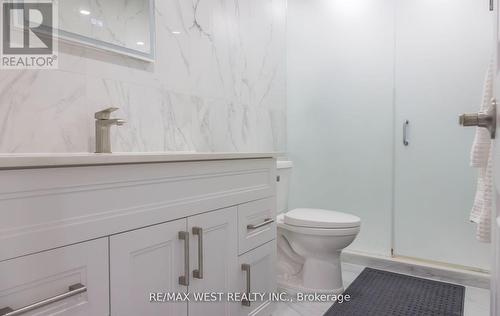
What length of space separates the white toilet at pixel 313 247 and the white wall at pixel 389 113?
0.58 metres

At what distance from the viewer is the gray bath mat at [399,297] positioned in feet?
5.73

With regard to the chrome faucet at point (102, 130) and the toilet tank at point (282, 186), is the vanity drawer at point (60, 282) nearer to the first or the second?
the chrome faucet at point (102, 130)

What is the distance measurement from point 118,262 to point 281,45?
7.33 feet

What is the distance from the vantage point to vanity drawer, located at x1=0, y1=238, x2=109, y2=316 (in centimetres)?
68

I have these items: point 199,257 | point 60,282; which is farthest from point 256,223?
point 60,282

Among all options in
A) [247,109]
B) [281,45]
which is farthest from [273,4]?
[247,109]

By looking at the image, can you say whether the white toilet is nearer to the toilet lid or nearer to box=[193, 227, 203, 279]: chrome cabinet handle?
the toilet lid

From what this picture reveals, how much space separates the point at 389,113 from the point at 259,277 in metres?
1.54

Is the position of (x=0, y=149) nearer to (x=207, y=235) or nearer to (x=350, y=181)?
(x=207, y=235)

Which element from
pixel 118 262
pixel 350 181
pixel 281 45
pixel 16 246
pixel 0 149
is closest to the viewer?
pixel 16 246

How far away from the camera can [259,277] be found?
147 centimetres

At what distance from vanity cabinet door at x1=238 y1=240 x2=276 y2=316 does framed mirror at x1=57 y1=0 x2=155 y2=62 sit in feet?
3.20

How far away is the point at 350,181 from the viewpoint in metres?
2.54

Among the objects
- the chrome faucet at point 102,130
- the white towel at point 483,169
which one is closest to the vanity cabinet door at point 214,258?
the chrome faucet at point 102,130
